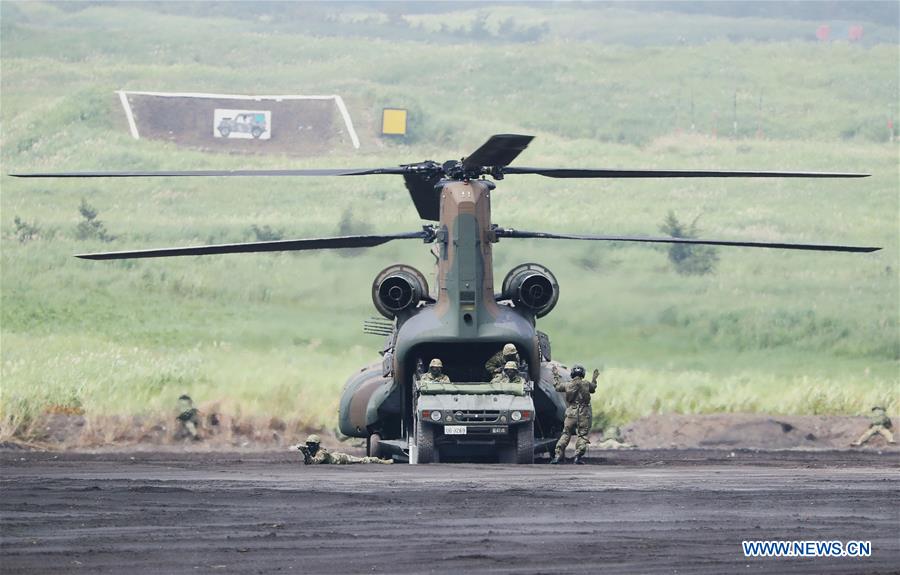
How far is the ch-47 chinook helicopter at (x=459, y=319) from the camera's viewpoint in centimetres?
2284

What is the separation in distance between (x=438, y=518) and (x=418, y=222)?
1511 inches

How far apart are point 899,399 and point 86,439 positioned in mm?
17305

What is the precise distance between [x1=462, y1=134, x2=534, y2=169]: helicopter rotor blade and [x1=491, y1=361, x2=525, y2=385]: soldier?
267 centimetres

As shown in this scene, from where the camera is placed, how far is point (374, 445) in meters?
25.2

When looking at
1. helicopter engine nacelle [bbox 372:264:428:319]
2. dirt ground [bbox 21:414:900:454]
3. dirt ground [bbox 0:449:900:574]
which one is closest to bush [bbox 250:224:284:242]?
dirt ground [bbox 21:414:900:454]

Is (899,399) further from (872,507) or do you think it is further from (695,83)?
(695,83)

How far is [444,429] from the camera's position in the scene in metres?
22.9

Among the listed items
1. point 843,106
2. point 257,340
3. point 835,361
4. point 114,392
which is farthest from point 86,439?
point 843,106

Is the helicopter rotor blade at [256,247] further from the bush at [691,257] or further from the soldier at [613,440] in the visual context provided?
the bush at [691,257]

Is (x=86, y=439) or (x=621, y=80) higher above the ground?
(x=621, y=80)

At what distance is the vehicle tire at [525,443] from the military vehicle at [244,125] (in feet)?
173

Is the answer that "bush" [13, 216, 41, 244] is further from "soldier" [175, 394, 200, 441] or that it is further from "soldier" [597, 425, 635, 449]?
"soldier" [597, 425, 635, 449]

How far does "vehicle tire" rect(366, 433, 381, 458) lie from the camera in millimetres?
25111

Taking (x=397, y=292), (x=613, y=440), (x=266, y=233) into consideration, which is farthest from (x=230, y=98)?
(x=397, y=292)
